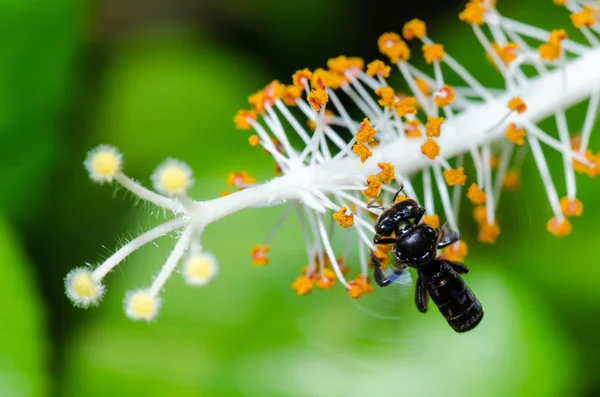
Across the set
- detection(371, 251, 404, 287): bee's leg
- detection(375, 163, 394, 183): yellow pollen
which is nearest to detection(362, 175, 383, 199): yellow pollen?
detection(375, 163, 394, 183): yellow pollen

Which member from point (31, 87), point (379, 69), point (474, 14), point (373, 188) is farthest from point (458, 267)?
point (31, 87)

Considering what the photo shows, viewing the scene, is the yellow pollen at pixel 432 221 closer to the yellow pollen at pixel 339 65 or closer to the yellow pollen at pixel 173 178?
the yellow pollen at pixel 339 65

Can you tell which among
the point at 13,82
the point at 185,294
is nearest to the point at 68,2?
the point at 13,82

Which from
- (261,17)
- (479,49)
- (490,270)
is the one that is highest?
(261,17)

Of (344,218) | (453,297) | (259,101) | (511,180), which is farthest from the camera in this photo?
(511,180)

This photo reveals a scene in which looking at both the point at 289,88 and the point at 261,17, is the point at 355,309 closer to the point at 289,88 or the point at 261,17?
the point at 289,88

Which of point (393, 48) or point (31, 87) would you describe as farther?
point (31, 87)

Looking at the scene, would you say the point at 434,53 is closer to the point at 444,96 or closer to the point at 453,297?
the point at 444,96

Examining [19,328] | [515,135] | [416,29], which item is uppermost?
[416,29]
